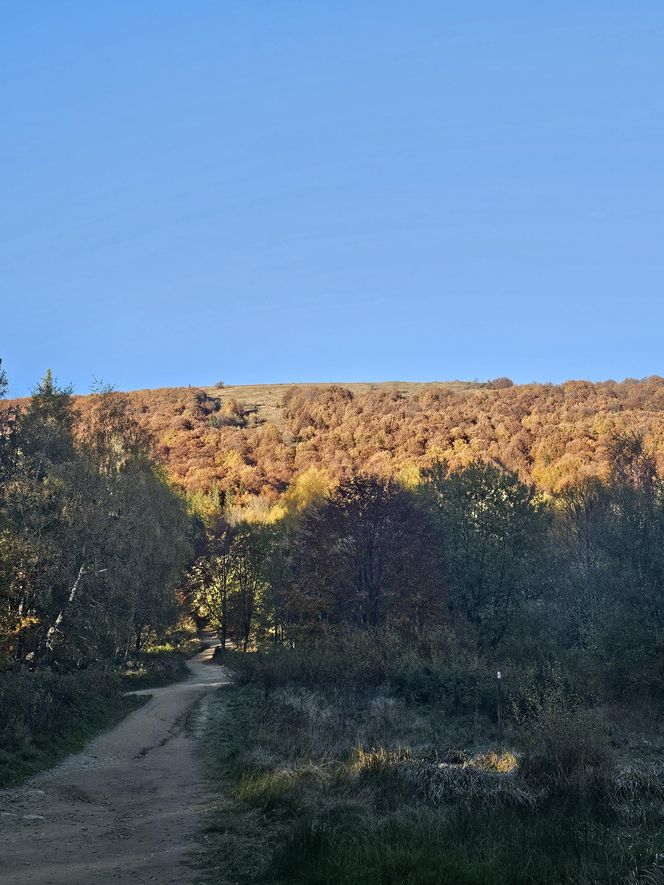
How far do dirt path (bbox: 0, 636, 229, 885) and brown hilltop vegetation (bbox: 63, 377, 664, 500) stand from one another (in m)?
56.2

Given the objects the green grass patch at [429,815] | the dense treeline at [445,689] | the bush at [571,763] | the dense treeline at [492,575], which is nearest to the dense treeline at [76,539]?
the dense treeline at [445,689]

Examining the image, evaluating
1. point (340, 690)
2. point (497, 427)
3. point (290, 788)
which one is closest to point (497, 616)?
point (340, 690)

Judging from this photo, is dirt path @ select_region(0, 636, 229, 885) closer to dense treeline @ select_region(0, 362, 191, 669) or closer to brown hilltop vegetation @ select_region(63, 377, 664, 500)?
dense treeline @ select_region(0, 362, 191, 669)

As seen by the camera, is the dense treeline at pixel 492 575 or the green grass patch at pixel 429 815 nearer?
the green grass patch at pixel 429 815

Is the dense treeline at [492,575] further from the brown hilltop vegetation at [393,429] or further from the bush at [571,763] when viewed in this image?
the brown hilltop vegetation at [393,429]

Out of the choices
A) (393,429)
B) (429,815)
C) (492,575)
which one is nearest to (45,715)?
(429,815)

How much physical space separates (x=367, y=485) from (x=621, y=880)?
102ft

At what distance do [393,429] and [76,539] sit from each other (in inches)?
3724

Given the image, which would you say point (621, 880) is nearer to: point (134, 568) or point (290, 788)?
point (290, 788)

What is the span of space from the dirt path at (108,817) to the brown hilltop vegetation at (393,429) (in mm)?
56177

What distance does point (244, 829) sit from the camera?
1004 cm

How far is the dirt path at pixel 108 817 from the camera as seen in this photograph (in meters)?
8.38

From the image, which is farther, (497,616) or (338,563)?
(497,616)

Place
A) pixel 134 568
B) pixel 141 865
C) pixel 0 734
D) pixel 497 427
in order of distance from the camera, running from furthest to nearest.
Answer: pixel 497 427 < pixel 134 568 < pixel 0 734 < pixel 141 865
